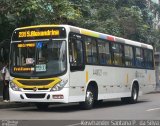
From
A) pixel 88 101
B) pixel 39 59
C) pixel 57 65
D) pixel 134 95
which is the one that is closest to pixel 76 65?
pixel 57 65

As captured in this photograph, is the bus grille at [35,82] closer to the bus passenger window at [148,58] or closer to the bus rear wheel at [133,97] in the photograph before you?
the bus rear wheel at [133,97]

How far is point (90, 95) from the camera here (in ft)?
62.7

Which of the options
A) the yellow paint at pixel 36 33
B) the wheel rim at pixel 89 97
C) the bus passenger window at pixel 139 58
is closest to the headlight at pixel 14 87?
the yellow paint at pixel 36 33

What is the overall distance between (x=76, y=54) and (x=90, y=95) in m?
1.97

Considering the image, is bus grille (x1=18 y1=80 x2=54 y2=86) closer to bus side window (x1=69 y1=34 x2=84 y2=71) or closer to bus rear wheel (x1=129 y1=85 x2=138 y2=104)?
bus side window (x1=69 y1=34 x2=84 y2=71)

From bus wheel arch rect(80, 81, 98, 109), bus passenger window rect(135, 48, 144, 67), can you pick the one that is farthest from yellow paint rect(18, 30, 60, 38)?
bus passenger window rect(135, 48, 144, 67)

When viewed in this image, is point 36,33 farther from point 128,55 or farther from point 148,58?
point 148,58

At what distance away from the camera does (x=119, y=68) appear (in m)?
22.3

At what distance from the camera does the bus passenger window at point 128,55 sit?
23312 mm

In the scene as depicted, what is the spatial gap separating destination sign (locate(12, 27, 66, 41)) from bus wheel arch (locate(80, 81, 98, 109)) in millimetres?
2657

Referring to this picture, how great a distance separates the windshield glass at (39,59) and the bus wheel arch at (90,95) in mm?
2095

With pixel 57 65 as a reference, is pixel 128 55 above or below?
above

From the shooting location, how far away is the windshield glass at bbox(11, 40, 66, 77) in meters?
17.4

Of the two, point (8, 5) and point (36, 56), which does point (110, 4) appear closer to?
point (8, 5)
